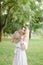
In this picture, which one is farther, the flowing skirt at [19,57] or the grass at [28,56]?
the grass at [28,56]

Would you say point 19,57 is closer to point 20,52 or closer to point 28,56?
point 20,52

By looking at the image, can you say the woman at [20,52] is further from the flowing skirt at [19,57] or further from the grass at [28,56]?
the grass at [28,56]

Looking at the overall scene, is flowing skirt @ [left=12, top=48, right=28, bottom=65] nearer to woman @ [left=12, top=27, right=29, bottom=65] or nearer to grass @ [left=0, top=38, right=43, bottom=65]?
woman @ [left=12, top=27, right=29, bottom=65]

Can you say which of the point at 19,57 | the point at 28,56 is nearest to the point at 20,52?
the point at 19,57

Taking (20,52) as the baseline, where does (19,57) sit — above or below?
below

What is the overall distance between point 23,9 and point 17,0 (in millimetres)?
1215

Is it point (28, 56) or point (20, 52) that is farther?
point (28, 56)

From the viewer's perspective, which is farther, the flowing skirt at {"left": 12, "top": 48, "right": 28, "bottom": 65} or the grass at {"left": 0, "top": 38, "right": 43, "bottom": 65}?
the grass at {"left": 0, "top": 38, "right": 43, "bottom": 65}

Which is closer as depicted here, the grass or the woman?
the woman

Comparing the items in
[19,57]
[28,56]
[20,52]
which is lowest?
[28,56]

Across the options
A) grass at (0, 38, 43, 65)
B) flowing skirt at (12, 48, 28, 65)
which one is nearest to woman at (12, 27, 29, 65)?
flowing skirt at (12, 48, 28, 65)

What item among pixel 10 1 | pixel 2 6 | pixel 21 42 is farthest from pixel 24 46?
pixel 2 6

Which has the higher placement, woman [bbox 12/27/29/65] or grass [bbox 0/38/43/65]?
woman [bbox 12/27/29/65]

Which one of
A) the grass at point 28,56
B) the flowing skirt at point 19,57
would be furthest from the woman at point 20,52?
the grass at point 28,56
